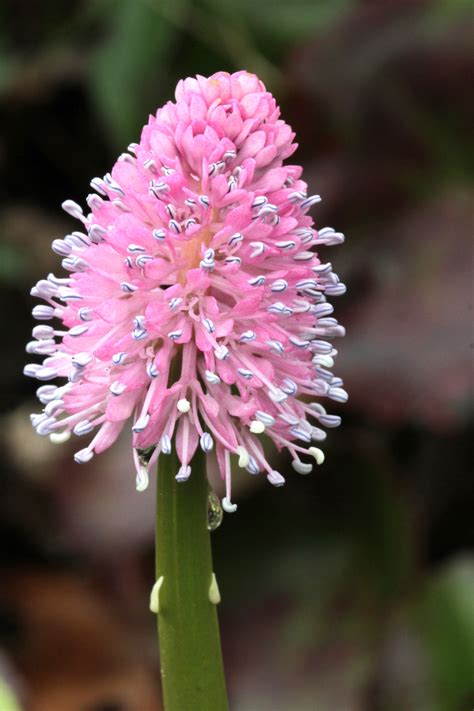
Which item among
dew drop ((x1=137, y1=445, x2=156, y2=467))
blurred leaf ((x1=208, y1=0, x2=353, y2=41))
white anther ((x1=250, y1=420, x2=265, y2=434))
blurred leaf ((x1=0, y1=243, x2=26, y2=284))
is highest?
blurred leaf ((x1=208, y1=0, x2=353, y2=41))

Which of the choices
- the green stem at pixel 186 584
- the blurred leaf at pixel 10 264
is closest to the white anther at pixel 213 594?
the green stem at pixel 186 584

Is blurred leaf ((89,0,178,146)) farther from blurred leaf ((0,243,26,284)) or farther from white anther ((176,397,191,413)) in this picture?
white anther ((176,397,191,413))

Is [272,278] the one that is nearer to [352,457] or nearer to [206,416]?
[206,416]

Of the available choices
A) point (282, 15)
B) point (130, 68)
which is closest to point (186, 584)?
point (130, 68)

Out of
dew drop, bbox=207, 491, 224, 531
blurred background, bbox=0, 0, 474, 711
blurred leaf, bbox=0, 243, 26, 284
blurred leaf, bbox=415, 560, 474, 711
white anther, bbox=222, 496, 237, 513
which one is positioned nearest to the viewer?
white anther, bbox=222, 496, 237, 513

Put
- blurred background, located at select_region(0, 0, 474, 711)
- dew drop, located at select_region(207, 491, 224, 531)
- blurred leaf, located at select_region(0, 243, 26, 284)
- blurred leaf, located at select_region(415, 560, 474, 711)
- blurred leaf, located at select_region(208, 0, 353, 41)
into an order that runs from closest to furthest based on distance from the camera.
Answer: dew drop, located at select_region(207, 491, 224, 531)
blurred leaf, located at select_region(415, 560, 474, 711)
blurred background, located at select_region(0, 0, 474, 711)
blurred leaf, located at select_region(0, 243, 26, 284)
blurred leaf, located at select_region(208, 0, 353, 41)

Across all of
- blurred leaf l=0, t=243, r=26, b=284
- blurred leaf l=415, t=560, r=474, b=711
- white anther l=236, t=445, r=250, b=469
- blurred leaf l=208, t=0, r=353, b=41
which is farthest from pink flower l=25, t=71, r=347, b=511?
blurred leaf l=208, t=0, r=353, b=41

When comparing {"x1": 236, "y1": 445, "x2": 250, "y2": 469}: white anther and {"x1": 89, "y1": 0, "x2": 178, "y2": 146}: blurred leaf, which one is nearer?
{"x1": 236, "y1": 445, "x2": 250, "y2": 469}: white anther

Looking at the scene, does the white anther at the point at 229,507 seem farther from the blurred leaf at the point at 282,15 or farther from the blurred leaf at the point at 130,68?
the blurred leaf at the point at 282,15

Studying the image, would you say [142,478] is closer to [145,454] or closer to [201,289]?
[145,454]
